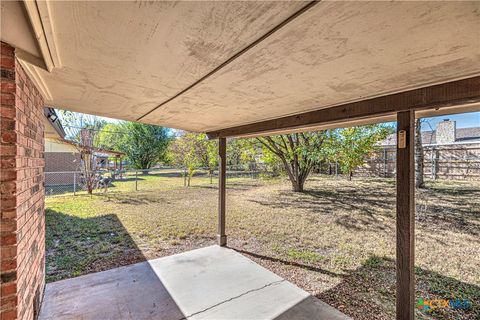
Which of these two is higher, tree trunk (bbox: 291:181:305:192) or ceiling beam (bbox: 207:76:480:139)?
ceiling beam (bbox: 207:76:480:139)

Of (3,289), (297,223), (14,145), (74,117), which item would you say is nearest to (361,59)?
(14,145)

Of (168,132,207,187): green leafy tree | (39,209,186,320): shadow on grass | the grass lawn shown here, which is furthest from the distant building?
(39,209,186,320): shadow on grass

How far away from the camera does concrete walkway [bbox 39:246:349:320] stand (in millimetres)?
2318

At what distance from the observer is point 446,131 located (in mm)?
17109

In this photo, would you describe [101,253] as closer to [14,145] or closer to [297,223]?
[14,145]

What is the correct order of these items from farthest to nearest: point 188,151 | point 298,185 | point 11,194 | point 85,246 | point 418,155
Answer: point 188,151 < point 298,185 < point 418,155 < point 85,246 < point 11,194

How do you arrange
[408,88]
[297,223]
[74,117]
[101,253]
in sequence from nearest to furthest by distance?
[408,88] → [101,253] → [297,223] → [74,117]

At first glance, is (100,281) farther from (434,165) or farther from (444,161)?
(434,165)

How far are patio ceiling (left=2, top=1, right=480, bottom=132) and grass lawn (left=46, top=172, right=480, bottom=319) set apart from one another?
2.38 meters

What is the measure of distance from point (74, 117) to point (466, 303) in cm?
1363

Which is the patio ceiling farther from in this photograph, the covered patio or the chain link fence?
the chain link fence

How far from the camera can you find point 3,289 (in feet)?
4.08

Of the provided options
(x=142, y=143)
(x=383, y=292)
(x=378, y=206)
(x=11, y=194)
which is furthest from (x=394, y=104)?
(x=142, y=143)

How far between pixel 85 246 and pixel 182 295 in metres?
2.58
